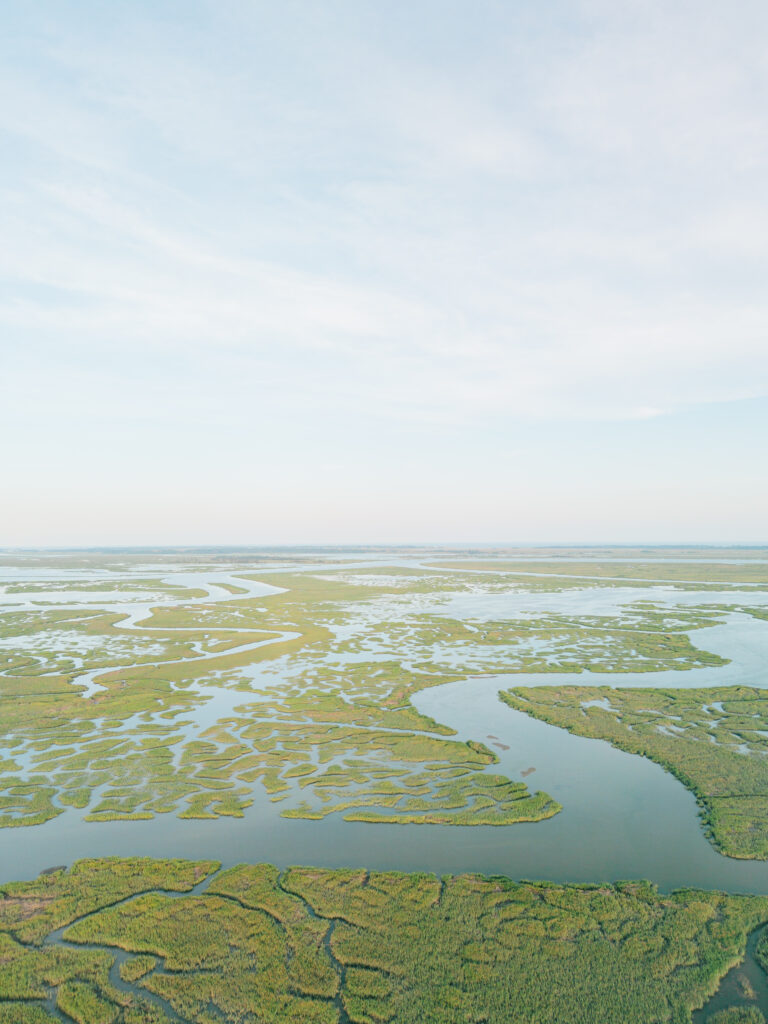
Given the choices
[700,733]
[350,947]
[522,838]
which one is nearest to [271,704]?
[522,838]

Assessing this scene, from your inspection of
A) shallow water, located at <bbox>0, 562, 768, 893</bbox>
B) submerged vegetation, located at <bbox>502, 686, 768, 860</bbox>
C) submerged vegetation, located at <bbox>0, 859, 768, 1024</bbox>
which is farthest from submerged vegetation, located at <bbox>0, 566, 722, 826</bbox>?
submerged vegetation, located at <bbox>502, 686, 768, 860</bbox>

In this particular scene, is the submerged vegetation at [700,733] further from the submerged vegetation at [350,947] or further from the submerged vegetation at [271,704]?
the submerged vegetation at [271,704]

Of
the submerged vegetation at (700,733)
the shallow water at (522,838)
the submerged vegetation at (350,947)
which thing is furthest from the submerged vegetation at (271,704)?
the submerged vegetation at (700,733)

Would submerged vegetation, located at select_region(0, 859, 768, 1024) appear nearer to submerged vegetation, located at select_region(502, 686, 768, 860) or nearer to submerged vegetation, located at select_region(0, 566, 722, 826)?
submerged vegetation, located at select_region(0, 566, 722, 826)

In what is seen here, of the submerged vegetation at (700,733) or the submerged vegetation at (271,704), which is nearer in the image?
the submerged vegetation at (700,733)

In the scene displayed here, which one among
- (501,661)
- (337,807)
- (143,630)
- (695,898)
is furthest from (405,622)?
(695,898)

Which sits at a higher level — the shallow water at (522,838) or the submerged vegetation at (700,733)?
the submerged vegetation at (700,733)

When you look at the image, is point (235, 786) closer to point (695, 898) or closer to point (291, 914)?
point (291, 914)
